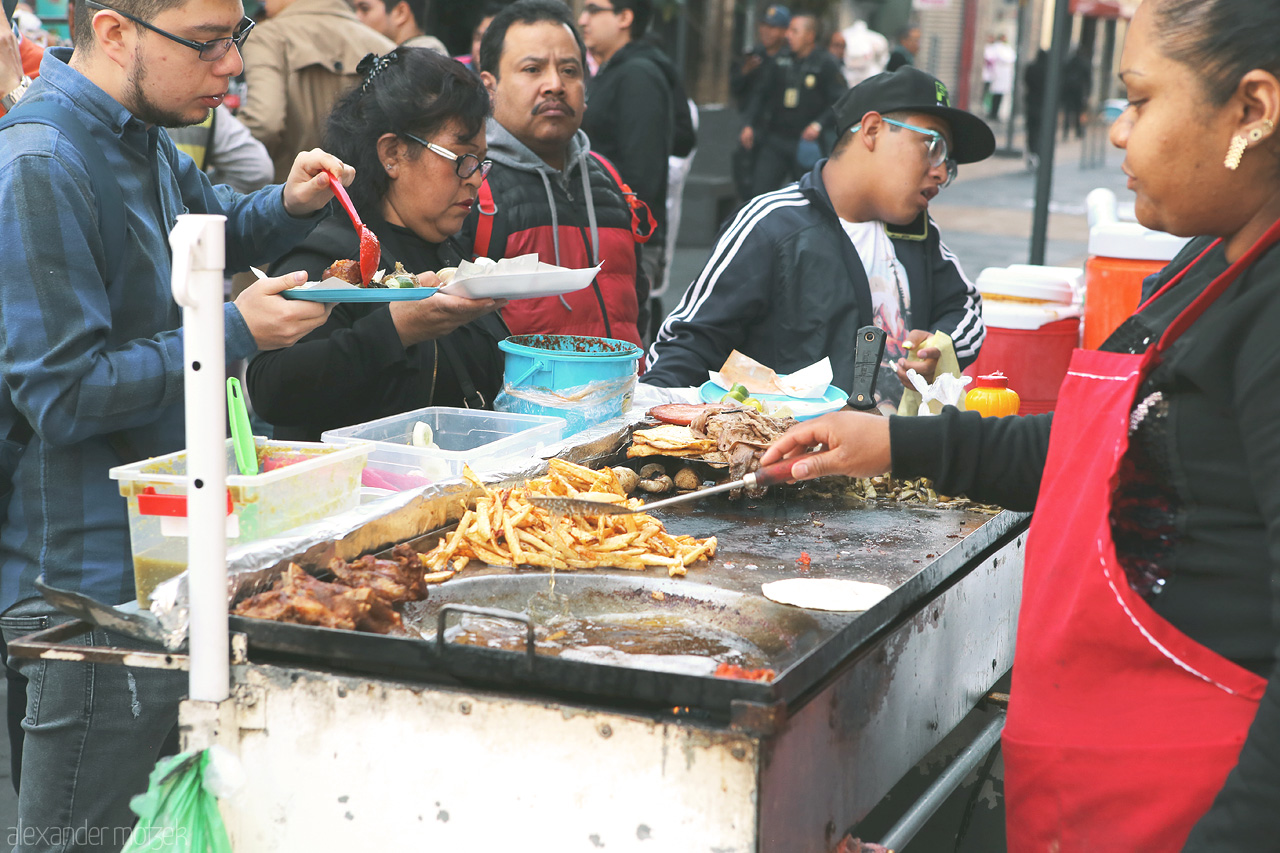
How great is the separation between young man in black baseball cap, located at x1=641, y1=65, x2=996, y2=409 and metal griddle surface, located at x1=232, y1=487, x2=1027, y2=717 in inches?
44.6

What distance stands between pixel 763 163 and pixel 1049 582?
9.57m

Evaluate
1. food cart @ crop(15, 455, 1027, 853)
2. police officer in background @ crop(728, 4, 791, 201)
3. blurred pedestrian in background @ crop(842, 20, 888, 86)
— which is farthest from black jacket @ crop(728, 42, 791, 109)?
Answer: food cart @ crop(15, 455, 1027, 853)

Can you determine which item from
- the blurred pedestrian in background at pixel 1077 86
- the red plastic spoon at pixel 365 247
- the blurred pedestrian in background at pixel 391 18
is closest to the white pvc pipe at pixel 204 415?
the red plastic spoon at pixel 365 247

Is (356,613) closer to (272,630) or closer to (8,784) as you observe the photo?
(272,630)

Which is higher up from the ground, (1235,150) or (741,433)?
(1235,150)

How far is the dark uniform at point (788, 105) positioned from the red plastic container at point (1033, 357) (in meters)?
6.67

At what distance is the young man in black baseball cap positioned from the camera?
3.78 m

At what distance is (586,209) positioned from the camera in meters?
4.24

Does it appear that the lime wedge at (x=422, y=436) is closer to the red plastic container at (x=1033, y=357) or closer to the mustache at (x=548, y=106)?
the mustache at (x=548, y=106)

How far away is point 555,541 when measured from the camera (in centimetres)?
227

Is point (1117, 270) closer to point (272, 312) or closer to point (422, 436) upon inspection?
point (422, 436)

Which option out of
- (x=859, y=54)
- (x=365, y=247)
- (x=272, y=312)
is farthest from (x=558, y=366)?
(x=859, y=54)

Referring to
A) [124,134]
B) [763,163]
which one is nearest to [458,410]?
[124,134]

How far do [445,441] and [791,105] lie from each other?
28.1ft
